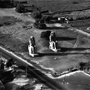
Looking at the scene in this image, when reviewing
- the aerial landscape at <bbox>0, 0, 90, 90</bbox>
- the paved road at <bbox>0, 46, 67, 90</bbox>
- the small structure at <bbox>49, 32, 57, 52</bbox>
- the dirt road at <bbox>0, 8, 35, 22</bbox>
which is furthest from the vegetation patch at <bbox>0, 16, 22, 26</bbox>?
the small structure at <bbox>49, 32, 57, 52</bbox>

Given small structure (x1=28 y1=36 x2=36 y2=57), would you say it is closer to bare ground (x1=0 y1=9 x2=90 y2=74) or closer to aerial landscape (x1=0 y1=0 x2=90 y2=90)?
aerial landscape (x1=0 y1=0 x2=90 y2=90)

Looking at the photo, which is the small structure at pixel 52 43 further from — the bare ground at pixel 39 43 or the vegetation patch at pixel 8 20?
the vegetation patch at pixel 8 20

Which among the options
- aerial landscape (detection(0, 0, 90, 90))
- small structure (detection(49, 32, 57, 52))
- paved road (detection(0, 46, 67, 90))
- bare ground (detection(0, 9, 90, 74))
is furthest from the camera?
small structure (detection(49, 32, 57, 52))

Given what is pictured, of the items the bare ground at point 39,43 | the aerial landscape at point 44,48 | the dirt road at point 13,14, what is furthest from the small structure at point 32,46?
the dirt road at point 13,14

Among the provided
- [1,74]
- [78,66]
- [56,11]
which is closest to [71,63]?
[78,66]

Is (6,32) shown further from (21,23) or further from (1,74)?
(1,74)

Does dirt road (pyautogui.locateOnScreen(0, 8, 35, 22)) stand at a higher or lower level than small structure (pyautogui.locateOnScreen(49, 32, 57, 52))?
higher

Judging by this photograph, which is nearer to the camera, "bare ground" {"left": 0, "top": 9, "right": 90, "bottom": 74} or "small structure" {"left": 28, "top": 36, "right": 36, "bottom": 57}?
"bare ground" {"left": 0, "top": 9, "right": 90, "bottom": 74}

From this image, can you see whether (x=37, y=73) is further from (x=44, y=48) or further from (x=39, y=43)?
(x=39, y=43)
